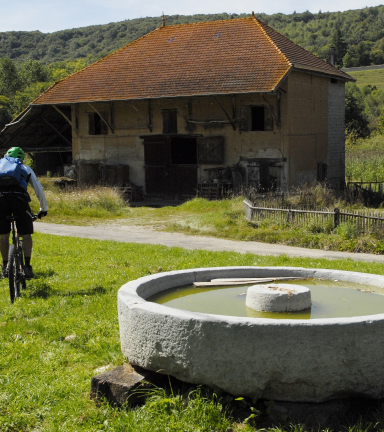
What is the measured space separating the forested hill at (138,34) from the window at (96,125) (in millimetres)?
78306

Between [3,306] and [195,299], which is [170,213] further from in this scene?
[195,299]

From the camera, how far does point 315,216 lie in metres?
13.4

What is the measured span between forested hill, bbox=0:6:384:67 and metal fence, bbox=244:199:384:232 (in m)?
90.2

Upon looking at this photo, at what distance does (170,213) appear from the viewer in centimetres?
1922

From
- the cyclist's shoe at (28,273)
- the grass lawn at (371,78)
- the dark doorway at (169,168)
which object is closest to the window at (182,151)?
the dark doorway at (169,168)

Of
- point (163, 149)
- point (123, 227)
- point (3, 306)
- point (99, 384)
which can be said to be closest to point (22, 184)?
point (3, 306)

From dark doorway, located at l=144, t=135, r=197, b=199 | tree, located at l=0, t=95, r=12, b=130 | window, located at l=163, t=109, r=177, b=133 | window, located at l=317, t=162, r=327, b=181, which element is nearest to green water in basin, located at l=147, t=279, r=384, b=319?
dark doorway, located at l=144, t=135, r=197, b=199

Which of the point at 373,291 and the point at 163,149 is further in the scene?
the point at 163,149

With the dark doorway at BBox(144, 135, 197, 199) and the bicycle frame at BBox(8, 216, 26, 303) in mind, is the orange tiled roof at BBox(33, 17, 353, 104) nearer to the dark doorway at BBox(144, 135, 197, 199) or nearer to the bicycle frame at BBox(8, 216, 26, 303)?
the dark doorway at BBox(144, 135, 197, 199)

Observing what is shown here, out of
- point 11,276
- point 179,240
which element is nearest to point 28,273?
point 11,276

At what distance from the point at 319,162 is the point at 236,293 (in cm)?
1855

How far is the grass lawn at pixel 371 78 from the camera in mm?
73019

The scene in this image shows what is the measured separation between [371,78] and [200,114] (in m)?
59.9

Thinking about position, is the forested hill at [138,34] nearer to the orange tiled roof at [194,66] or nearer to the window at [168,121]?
the orange tiled roof at [194,66]
